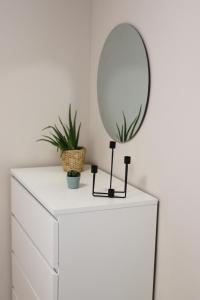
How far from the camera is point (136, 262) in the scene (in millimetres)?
1833

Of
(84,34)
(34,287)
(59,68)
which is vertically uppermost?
(84,34)

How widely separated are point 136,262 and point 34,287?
0.52 meters

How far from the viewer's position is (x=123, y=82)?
212cm

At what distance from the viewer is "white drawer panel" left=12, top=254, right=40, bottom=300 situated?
205 centimetres

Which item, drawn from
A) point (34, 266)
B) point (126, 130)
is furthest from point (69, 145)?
point (34, 266)

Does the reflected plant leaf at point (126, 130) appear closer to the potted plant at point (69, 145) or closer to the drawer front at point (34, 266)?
the potted plant at point (69, 145)

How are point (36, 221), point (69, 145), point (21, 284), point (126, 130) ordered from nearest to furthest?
point (36, 221), point (126, 130), point (21, 284), point (69, 145)

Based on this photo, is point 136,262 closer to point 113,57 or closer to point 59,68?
point 113,57

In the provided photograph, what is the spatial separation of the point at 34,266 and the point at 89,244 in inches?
15.5

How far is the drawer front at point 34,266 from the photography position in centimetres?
172

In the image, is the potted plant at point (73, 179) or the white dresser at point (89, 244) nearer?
the white dresser at point (89, 244)

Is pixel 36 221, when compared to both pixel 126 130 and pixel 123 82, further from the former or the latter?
pixel 123 82

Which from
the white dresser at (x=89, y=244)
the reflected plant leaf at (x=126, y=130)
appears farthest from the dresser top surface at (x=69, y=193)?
the reflected plant leaf at (x=126, y=130)

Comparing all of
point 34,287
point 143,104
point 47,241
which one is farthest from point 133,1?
point 34,287
